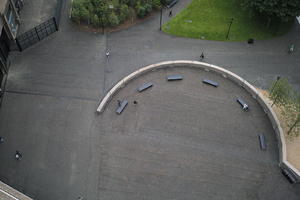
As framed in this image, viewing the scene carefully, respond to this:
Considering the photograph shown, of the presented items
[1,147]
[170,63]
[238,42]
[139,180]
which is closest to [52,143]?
[1,147]

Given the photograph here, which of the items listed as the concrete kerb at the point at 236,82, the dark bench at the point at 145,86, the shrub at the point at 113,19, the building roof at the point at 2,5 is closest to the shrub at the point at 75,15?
the shrub at the point at 113,19

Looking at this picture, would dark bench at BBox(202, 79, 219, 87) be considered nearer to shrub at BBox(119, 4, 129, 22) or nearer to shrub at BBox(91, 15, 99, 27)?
shrub at BBox(119, 4, 129, 22)

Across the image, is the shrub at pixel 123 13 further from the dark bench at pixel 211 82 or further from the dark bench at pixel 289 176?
the dark bench at pixel 289 176

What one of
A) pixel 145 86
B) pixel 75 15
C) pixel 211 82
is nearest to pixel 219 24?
pixel 211 82

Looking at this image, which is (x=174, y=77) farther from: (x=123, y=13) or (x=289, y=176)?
(x=289, y=176)

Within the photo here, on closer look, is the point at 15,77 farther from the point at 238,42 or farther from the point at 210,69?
the point at 238,42

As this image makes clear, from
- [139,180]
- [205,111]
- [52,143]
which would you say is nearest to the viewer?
[139,180]

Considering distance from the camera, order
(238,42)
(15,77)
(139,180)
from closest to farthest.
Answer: (139,180) < (15,77) < (238,42)
